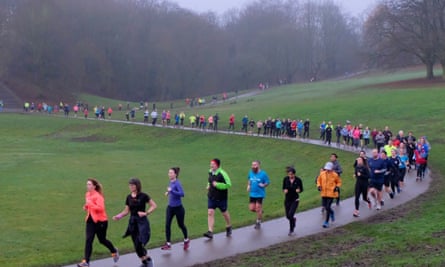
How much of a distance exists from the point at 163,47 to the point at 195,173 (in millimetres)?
74289

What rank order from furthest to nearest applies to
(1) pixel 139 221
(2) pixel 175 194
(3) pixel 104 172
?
1. (3) pixel 104 172
2. (2) pixel 175 194
3. (1) pixel 139 221

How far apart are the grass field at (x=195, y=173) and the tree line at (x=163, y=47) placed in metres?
18.5

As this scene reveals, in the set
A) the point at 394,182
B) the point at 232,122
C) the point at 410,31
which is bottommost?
the point at 394,182

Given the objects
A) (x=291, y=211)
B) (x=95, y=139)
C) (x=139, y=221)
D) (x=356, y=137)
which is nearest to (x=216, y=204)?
(x=291, y=211)

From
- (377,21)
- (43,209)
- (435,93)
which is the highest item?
(377,21)

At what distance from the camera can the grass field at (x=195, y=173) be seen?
1186 cm

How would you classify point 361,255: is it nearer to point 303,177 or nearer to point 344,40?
point 303,177

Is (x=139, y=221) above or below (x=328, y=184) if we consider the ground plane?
below

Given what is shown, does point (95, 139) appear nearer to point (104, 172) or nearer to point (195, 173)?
point (104, 172)

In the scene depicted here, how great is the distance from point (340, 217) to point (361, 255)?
484 cm

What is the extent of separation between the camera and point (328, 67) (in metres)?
120

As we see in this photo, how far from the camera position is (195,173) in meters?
29.0

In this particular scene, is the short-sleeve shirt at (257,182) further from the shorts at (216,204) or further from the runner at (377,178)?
the runner at (377,178)

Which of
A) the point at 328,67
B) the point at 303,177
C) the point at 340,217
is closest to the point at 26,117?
the point at 303,177
